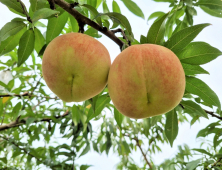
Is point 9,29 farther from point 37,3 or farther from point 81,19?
point 81,19

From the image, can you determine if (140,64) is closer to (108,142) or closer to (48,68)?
(48,68)

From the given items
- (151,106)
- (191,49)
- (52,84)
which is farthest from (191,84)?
(52,84)

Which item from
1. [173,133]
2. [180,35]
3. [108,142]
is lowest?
[108,142]

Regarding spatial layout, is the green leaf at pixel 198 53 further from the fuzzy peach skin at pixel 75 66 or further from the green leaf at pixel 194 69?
the fuzzy peach skin at pixel 75 66

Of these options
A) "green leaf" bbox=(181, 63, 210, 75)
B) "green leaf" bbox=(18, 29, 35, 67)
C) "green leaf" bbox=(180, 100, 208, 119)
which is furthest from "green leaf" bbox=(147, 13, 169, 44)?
"green leaf" bbox=(18, 29, 35, 67)

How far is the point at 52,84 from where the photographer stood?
0.62m

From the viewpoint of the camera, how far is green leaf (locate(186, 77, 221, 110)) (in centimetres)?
71

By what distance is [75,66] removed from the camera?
577 millimetres

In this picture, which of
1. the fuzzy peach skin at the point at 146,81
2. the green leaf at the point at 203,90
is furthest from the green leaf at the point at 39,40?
the green leaf at the point at 203,90

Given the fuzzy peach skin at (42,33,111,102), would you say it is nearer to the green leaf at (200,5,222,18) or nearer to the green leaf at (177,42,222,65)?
the green leaf at (177,42,222,65)

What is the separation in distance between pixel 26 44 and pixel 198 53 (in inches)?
24.5

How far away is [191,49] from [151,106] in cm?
26

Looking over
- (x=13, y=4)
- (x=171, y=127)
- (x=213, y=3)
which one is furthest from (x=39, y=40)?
(x=213, y=3)

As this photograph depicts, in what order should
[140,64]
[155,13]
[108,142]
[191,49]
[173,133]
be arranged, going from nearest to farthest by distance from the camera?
[140,64] → [191,49] → [173,133] → [155,13] → [108,142]
